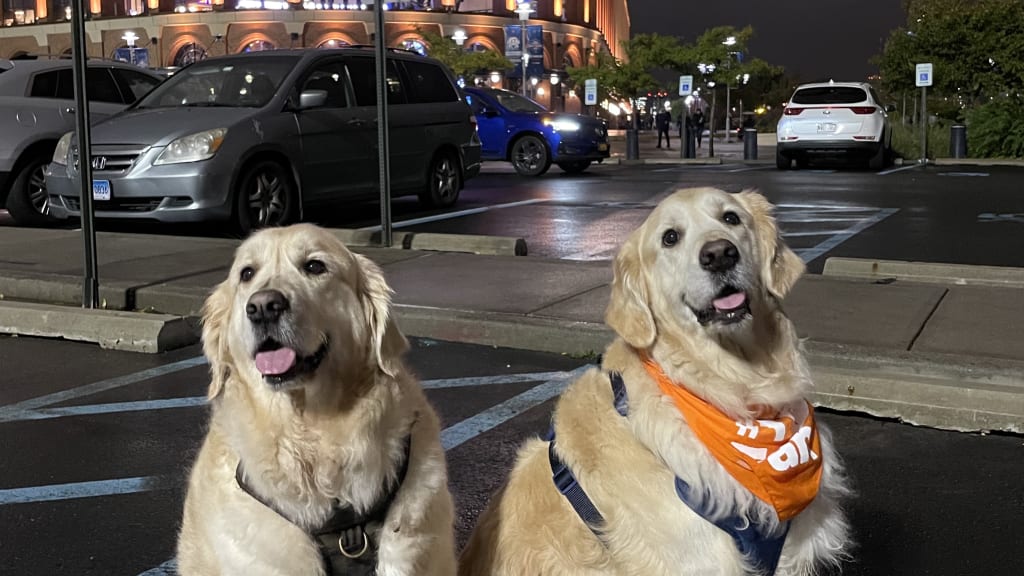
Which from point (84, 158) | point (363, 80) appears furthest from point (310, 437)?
point (363, 80)

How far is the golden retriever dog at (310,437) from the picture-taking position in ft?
9.05

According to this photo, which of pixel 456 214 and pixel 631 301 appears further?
pixel 456 214

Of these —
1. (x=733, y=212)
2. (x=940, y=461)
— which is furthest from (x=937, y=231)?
(x=733, y=212)

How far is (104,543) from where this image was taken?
3.86 meters

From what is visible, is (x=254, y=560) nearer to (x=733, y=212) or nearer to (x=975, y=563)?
(x=733, y=212)

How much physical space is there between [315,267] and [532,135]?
19095 millimetres

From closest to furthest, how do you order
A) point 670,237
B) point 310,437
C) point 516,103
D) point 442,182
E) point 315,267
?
1. point 310,437
2. point 315,267
3. point 670,237
4. point 442,182
5. point 516,103

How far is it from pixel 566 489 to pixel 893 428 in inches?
115

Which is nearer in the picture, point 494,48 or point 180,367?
point 180,367

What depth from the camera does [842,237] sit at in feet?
36.9

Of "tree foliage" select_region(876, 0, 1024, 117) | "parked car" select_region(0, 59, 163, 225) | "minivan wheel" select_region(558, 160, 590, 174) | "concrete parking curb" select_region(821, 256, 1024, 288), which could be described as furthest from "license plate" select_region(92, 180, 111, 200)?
"tree foliage" select_region(876, 0, 1024, 117)

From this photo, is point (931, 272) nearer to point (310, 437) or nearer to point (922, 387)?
point (922, 387)

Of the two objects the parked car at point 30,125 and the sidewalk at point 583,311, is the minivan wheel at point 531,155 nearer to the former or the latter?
the parked car at point 30,125

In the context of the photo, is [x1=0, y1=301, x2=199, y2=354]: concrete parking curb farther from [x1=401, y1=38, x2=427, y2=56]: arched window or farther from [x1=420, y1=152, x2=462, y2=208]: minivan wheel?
[x1=401, y1=38, x2=427, y2=56]: arched window
